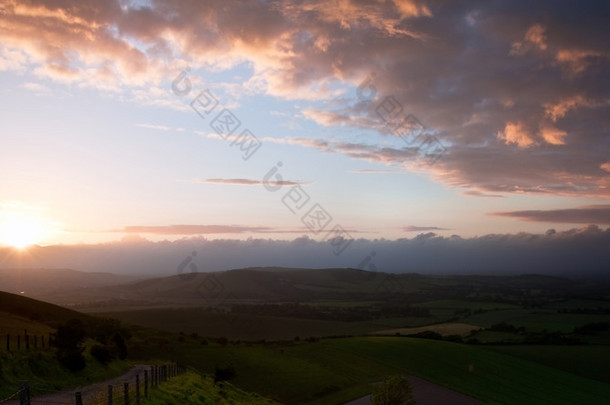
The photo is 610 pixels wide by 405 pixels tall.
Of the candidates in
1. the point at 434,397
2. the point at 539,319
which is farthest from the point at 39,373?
the point at 539,319

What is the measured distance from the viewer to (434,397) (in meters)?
66.4

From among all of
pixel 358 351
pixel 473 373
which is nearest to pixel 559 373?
pixel 473 373

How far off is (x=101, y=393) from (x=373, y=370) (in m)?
55.8

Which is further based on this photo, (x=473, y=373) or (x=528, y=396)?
(x=473, y=373)

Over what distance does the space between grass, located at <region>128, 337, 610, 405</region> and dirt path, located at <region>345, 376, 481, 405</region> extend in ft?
5.88

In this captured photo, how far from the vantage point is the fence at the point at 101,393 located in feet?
77.5

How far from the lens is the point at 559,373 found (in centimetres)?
9281

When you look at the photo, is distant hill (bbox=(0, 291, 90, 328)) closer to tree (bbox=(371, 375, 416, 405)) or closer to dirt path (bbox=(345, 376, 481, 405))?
dirt path (bbox=(345, 376, 481, 405))

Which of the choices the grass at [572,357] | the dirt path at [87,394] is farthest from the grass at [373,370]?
the dirt path at [87,394]

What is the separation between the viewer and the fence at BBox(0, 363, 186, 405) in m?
23.6

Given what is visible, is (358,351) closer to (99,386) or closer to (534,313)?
(99,386)

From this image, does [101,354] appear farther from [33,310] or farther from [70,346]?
[33,310]

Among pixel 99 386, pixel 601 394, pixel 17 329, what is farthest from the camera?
pixel 601 394

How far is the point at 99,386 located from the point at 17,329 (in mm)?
22925
